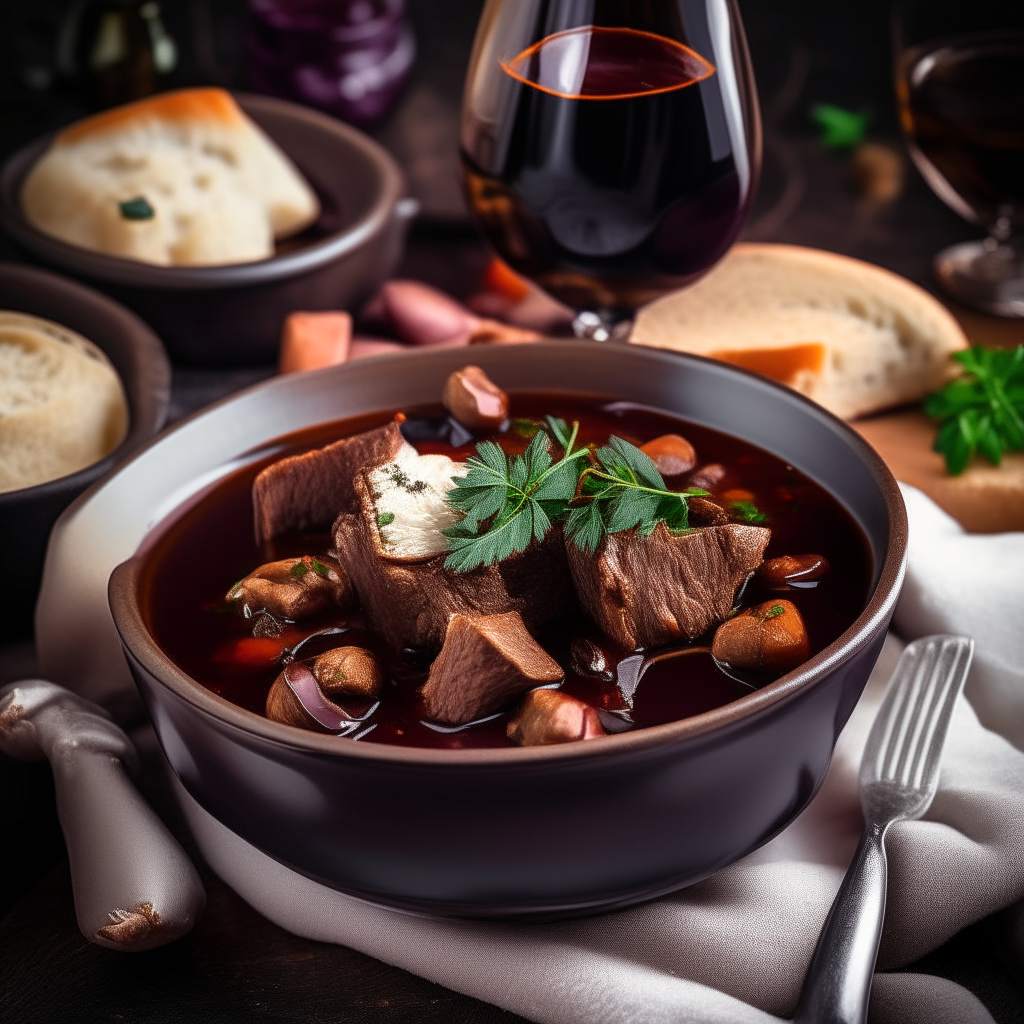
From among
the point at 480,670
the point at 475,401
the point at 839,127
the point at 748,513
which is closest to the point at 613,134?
the point at 475,401

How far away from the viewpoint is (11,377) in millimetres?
A: 2328

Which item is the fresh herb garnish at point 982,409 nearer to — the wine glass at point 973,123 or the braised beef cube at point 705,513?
the wine glass at point 973,123

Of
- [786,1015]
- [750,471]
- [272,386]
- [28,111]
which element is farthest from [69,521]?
[28,111]

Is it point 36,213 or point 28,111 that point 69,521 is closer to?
point 36,213

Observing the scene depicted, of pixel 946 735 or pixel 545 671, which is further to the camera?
pixel 946 735

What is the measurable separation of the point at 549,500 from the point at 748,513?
1.06ft

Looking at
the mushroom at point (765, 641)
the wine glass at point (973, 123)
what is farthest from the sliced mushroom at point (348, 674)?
the wine glass at point (973, 123)

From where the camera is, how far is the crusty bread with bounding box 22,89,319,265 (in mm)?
2871

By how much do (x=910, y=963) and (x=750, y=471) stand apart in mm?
720

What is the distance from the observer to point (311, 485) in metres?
1.85

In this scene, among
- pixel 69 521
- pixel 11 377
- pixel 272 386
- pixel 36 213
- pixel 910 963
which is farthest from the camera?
pixel 36 213

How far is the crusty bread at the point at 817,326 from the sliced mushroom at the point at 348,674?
1169 millimetres

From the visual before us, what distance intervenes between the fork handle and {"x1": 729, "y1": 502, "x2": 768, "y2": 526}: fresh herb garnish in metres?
0.46

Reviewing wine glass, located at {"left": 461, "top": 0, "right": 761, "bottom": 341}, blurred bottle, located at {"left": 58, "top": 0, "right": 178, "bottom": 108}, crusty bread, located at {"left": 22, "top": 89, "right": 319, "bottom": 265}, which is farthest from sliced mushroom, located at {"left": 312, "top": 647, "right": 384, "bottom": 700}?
blurred bottle, located at {"left": 58, "top": 0, "right": 178, "bottom": 108}
